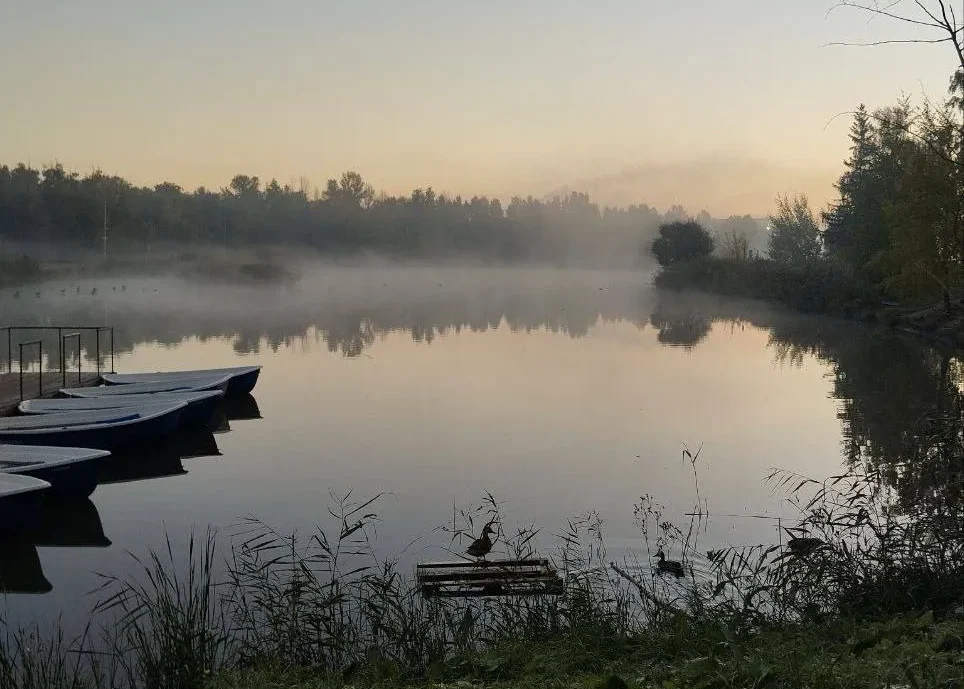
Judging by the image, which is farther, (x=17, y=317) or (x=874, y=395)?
(x=17, y=317)

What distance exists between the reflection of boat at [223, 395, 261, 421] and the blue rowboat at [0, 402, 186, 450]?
142 inches

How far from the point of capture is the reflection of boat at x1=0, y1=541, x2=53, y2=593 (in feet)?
33.2

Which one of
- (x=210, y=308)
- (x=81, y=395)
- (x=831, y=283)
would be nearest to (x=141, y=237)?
(x=210, y=308)

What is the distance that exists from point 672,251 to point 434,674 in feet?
267

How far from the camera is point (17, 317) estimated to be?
5131 centimetres

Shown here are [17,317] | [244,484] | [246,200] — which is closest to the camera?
[244,484]

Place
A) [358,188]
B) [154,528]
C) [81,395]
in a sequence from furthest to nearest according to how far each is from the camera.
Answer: [358,188] → [81,395] → [154,528]

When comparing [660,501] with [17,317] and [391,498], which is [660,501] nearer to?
[391,498]

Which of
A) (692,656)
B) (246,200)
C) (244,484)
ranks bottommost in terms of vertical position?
(244,484)

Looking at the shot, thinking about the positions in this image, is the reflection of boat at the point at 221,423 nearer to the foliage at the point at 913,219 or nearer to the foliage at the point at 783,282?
the foliage at the point at 913,219

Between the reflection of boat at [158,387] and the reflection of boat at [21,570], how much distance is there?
9718mm

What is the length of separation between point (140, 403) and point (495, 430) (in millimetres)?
7069

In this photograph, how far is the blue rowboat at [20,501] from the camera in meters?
11.4

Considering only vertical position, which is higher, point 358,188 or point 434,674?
point 358,188
